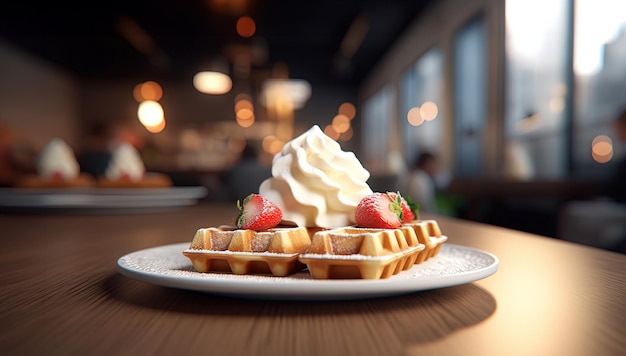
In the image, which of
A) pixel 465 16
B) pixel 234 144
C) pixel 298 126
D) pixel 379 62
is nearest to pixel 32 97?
pixel 234 144

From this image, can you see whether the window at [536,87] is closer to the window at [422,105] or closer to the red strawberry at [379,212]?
the window at [422,105]

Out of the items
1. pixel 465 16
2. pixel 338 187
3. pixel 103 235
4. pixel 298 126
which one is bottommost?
pixel 103 235

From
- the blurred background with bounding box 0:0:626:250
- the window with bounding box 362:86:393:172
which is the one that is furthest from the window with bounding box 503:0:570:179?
the window with bounding box 362:86:393:172

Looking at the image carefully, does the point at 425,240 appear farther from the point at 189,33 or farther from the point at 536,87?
the point at 189,33

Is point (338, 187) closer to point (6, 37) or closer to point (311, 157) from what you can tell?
point (311, 157)

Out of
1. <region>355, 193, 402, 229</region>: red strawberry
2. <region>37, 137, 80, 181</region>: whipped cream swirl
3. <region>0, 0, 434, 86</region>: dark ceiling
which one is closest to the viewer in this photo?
<region>355, 193, 402, 229</region>: red strawberry

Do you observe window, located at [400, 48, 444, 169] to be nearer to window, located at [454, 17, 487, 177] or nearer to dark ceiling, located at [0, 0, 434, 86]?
window, located at [454, 17, 487, 177]
